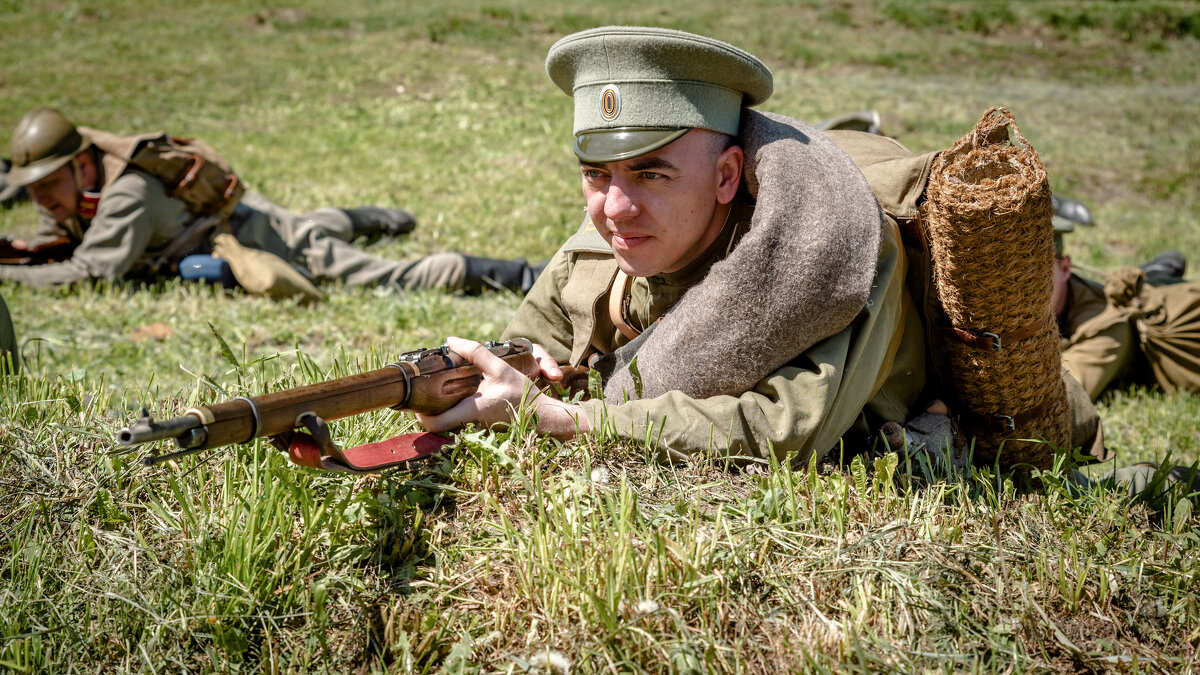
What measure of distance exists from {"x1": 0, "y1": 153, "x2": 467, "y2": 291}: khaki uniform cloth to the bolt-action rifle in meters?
4.82

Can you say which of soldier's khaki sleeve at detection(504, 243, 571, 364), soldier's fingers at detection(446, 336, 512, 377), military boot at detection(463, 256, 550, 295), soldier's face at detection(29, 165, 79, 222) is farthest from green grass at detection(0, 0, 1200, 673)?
soldier's face at detection(29, 165, 79, 222)

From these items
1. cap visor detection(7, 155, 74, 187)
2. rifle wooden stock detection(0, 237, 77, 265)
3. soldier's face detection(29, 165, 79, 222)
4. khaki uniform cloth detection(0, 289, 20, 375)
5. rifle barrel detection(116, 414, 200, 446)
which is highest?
rifle barrel detection(116, 414, 200, 446)

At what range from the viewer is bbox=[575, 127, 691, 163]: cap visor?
9.93 feet

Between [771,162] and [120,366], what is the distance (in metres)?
4.83

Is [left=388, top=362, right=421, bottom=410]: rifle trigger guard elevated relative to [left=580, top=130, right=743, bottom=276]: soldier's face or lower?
lower

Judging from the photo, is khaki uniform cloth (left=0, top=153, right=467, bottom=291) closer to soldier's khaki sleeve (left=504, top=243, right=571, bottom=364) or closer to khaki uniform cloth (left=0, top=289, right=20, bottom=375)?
khaki uniform cloth (left=0, top=289, right=20, bottom=375)

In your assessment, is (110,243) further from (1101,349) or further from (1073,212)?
(1073,212)

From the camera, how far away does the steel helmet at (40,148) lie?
7.43 metres

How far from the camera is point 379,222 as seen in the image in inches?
359

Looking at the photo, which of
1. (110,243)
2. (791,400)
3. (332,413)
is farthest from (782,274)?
(110,243)

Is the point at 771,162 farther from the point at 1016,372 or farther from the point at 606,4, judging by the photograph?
the point at 606,4

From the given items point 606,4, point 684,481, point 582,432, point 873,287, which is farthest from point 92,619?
point 606,4

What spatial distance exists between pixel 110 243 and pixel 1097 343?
760 cm

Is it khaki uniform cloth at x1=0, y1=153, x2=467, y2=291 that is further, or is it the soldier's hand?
khaki uniform cloth at x1=0, y1=153, x2=467, y2=291
